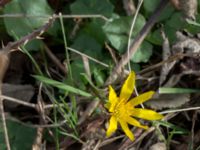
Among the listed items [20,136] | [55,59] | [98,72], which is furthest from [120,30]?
[20,136]

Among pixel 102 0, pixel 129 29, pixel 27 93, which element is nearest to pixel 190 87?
pixel 129 29

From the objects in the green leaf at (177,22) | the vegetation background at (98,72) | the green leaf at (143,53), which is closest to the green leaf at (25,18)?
the vegetation background at (98,72)

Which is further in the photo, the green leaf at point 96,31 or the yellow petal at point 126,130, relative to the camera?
the green leaf at point 96,31

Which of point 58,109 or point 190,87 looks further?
point 190,87

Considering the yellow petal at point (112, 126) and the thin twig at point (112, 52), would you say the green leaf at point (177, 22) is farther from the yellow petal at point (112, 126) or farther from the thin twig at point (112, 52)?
the yellow petal at point (112, 126)

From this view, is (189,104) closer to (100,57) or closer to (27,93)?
(100,57)

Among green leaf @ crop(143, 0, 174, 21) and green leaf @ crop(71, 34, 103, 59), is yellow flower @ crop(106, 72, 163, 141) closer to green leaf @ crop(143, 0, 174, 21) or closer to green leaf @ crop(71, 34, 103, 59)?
green leaf @ crop(71, 34, 103, 59)
